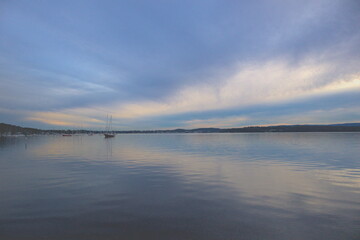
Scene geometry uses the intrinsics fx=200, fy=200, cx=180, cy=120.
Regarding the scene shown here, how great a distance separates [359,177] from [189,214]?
1887 centimetres

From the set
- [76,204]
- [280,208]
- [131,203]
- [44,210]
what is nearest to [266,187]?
[280,208]

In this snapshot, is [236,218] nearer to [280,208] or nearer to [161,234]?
[280,208]

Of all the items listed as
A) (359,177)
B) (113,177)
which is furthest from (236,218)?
(359,177)

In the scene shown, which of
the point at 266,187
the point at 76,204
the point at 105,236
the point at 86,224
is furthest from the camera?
the point at 266,187

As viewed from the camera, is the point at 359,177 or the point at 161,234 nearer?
the point at 161,234

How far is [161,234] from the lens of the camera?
8.27m

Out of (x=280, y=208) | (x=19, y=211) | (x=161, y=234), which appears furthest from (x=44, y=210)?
(x=280, y=208)

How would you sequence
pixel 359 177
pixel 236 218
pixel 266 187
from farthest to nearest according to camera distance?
pixel 359 177 < pixel 266 187 < pixel 236 218

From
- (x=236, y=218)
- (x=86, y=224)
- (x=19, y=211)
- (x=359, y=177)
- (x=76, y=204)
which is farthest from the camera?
(x=359, y=177)

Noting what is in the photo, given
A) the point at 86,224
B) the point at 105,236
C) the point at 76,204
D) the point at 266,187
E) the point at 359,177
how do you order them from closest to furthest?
the point at 105,236 < the point at 86,224 < the point at 76,204 < the point at 266,187 < the point at 359,177

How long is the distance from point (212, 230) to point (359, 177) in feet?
62.3

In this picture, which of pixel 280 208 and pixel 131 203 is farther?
pixel 131 203

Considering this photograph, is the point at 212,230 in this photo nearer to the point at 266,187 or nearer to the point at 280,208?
the point at 280,208

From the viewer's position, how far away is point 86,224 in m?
9.24
